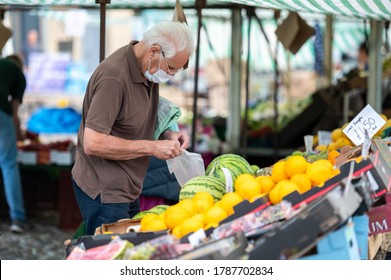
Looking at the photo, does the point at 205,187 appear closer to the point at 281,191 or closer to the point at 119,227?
the point at 119,227

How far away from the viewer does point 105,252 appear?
2627mm

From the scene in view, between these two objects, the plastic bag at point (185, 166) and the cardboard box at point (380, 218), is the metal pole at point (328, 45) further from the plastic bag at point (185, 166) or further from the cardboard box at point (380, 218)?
the cardboard box at point (380, 218)

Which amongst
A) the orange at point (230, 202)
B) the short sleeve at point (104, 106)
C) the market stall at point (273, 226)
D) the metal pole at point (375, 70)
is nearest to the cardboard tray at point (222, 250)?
the market stall at point (273, 226)

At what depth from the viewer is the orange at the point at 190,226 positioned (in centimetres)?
278

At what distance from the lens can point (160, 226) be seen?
2926 mm

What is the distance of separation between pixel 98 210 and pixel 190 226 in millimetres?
930

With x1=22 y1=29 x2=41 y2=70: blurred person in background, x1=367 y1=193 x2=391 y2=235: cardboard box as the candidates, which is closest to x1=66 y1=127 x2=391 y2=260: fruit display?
x1=367 y1=193 x2=391 y2=235: cardboard box

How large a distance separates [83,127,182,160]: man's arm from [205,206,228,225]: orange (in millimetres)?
538

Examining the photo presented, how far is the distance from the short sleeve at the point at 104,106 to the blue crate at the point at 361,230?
1210mm

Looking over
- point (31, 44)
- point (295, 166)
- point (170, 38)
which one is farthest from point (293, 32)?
A: point (31, 44)

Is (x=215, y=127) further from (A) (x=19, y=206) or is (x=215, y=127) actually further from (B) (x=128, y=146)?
(B) (x=128, y=146)

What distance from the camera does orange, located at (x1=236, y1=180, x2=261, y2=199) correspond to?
306 centimetres

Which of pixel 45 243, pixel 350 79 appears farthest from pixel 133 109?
pixel 350 79
